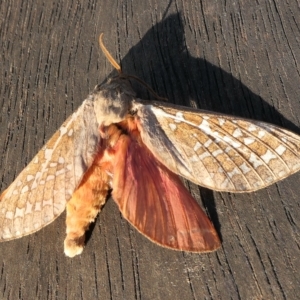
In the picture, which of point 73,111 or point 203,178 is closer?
point 203,178

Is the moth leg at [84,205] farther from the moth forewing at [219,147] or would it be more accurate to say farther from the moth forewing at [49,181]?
the moth forewing at [219,147]

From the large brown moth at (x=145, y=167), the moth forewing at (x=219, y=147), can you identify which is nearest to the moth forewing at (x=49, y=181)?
the large brown moth at (x=145, y=167)

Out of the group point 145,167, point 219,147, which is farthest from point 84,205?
point 219,147

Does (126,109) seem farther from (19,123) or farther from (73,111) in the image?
(19,123)

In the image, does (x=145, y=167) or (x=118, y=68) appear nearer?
(x=145, y=167)

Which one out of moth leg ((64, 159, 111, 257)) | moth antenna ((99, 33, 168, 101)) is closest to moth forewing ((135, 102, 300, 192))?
moth antenna ((99, 33, 168, 101))

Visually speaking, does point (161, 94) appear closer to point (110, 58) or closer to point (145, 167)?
point (110, 58)

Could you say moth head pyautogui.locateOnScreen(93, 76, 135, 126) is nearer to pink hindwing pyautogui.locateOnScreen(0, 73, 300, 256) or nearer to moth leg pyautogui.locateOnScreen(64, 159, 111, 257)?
pink hindwing pyautogui.locateOnScreen(0, 73, 300, 256)

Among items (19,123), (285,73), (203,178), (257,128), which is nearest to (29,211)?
(19,123)
